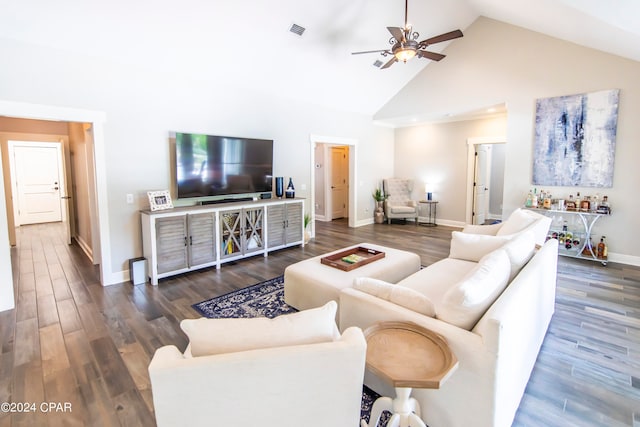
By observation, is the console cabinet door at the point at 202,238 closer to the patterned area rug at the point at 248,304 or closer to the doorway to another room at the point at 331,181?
the patterned area rug at the point at 248,304

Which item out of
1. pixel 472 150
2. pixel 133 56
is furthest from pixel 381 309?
pixel 472 150

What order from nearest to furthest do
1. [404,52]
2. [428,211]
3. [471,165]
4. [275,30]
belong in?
[404,52]
[275,30]
[471,165]
[428,211]

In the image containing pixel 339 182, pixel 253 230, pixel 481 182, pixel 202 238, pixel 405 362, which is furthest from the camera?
pixel 339 182

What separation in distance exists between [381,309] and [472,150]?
21.8 ft

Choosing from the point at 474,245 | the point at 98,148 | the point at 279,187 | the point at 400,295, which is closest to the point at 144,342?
the point at 400,295

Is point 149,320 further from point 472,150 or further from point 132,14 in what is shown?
point 472,150

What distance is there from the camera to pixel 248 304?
10.9 feet

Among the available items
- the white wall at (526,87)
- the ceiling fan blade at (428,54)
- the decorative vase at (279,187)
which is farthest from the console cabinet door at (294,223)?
the white wall at (526,87)

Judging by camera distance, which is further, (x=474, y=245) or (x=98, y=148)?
(x=98, y=148)

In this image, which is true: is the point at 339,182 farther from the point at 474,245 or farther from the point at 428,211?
the point at 474,245

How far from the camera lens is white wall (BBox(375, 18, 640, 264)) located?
4.54m

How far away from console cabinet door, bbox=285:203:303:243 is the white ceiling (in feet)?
6.74

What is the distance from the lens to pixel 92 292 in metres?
3.65

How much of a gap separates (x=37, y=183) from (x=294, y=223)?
25.4 ft
